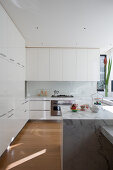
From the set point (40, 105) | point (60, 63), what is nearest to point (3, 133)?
point (40, 105)

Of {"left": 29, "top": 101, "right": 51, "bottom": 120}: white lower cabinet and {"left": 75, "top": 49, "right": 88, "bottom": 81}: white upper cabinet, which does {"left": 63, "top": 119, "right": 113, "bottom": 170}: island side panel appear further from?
{"left": 75, "top": 49, "right": 88, "bottom": 81}: white upper cabinet

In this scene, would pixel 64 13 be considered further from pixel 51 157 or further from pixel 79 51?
pixel 51 157

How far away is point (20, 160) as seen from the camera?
2.05 metres

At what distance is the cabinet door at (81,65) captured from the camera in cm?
426

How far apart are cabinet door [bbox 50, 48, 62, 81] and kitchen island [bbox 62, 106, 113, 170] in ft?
9.58

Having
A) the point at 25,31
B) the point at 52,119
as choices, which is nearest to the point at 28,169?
the point at 52,119

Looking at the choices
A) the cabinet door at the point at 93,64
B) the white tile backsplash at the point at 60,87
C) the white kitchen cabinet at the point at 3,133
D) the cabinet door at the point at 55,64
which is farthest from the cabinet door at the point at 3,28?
the cabinet door at the point at 93,64

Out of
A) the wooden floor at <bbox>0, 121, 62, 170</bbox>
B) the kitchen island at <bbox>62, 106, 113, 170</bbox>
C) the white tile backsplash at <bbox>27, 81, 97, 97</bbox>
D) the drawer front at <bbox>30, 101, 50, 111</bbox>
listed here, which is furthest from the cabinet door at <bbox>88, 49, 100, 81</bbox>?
the kitchen island at <bbox>62, 106, 113, 170</bbox>

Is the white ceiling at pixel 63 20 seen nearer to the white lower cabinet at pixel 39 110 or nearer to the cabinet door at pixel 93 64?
the cabinet door at pixel 93 64

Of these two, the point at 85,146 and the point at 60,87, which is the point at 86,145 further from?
the point at 60,87

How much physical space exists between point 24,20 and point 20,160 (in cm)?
279

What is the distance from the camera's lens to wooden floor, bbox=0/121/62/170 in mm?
1926

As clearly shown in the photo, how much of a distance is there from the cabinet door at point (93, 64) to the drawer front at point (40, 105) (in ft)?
6.04

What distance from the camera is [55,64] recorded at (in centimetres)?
427
